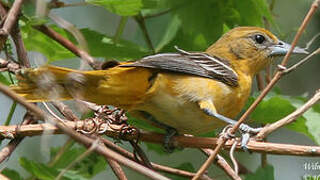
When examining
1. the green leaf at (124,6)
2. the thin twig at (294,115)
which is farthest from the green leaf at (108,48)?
the thin twig at (294,115)

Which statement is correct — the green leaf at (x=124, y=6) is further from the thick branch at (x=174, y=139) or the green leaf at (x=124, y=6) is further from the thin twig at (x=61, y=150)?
the thin twig at (x=61, y=150)

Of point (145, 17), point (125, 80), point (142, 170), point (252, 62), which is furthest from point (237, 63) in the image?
point (142, 170)

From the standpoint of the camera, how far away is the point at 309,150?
8.33ft

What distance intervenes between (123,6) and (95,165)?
36.3 inches

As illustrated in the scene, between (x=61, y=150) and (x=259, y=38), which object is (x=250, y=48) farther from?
(x=61, y=150)

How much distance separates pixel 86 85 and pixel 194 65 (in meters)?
0.90

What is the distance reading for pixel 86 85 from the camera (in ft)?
10.4

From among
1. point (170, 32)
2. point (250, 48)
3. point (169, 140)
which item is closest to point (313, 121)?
point (169, 140)

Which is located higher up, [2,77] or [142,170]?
[142,170]

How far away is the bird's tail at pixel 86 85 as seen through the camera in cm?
272

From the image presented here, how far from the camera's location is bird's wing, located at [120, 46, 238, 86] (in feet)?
11.1

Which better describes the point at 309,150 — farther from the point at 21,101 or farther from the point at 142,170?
the point at 21,101

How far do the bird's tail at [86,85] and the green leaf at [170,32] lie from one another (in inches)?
14.5

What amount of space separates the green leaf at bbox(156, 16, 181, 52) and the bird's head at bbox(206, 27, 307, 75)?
648mm
